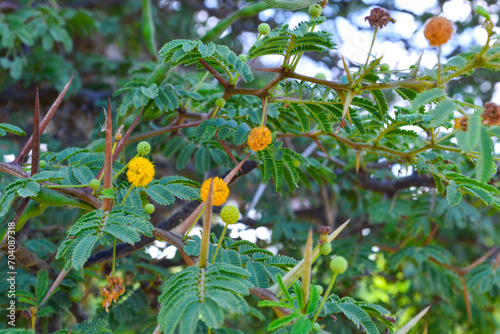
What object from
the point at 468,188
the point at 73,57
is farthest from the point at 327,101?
the point at 73,57

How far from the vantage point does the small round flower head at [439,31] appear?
3.02ft

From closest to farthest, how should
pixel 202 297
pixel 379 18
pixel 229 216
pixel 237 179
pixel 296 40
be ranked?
pixel 202 297
pixel 229 216
pixel 379 18
pixel 296 40
pixel 237 179

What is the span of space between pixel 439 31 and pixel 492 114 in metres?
0.21

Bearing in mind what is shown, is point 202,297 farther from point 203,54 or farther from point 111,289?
point 203,54

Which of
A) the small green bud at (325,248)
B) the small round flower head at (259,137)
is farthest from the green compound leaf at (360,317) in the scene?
the small round flower head at (259,137)

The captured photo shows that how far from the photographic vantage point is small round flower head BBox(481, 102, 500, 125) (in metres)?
0.91

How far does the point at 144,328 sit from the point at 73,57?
2711 mm

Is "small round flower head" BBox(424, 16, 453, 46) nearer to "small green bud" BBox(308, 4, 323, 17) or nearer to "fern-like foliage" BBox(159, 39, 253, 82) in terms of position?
"small green bud" BBox(308, 4, 323, 17)

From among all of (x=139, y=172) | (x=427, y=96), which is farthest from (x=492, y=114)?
(x=139, y=172)

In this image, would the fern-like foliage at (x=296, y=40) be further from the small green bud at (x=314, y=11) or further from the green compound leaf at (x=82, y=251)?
the green compound leaf at (x=82, y=251)

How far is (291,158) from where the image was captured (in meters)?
1.54

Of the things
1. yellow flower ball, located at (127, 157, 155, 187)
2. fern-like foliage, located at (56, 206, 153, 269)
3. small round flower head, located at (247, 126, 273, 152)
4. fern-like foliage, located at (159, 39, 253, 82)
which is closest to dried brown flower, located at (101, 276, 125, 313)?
fern-like foliage, located at (56, 206, 153, 269)

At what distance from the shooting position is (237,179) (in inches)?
61.8

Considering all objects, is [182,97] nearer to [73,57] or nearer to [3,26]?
[3,26]
